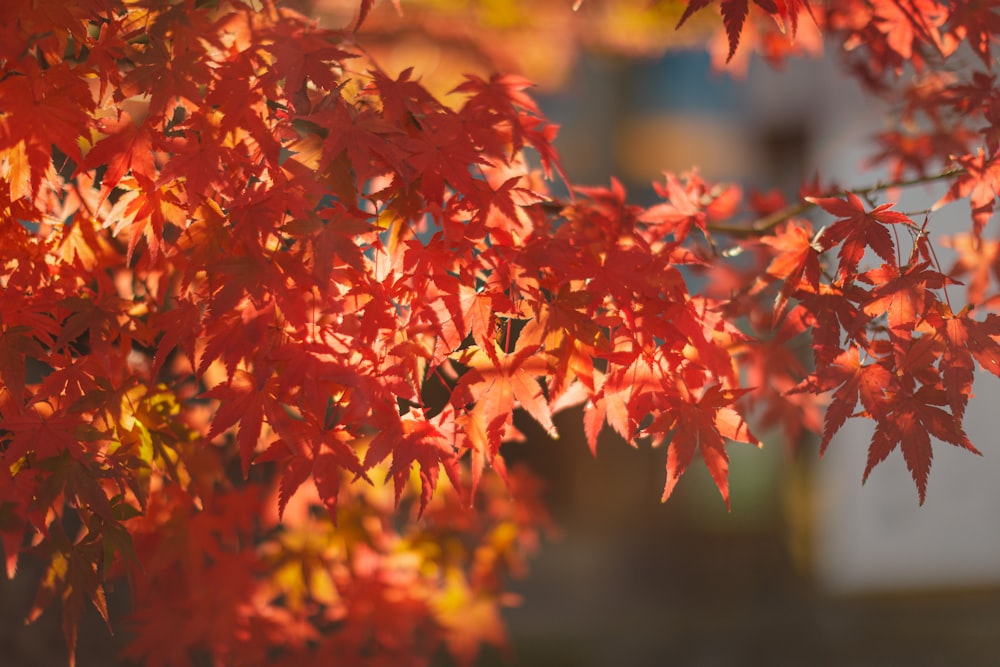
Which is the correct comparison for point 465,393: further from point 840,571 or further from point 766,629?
point 840,571

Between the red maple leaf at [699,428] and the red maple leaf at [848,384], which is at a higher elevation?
the red maple leaf at [848,384]

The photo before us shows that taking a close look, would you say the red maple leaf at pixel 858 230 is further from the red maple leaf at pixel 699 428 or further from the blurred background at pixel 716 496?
the blurred background at pixel 716 496

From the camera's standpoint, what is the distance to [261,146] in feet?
5.12

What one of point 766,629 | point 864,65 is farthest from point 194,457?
point 766,629

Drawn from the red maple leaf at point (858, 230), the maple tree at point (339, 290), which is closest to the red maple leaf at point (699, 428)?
the maple tree at point (339, 290)

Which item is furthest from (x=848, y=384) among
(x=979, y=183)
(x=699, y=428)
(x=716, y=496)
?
(x=716, y=496)

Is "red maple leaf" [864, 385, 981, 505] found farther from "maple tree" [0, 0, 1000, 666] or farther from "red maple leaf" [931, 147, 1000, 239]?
"red maple leaf" [931, 147, 1000, 239]

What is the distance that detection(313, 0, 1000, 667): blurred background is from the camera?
5332 millimetres

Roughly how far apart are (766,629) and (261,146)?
5.31 m

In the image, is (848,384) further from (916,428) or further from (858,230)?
(858,230)

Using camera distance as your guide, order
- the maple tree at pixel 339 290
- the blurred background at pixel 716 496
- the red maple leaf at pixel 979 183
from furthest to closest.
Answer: the blurred background at pixel 716 496
the red maple leaf at pixel 979 183
the maple tree at pixel 339 290

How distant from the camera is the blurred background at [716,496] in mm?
5332

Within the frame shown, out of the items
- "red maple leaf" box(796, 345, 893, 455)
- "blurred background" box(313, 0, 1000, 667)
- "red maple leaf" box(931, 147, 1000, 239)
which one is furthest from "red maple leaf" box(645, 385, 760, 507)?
"blurred background" box(313, 0, 1000, 667)

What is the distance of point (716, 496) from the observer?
7.11m
